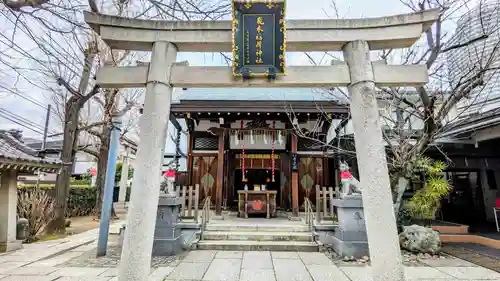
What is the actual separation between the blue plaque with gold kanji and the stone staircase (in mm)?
4693

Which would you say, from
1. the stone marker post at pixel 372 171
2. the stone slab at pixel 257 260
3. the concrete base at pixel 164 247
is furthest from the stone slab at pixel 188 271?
the stone marker post at pixel 372 171

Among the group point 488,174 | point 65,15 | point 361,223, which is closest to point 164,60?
point 65,15

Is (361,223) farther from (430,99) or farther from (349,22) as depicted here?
(349,22)

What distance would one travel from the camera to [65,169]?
8656mm

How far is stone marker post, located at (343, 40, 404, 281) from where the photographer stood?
11.1ft

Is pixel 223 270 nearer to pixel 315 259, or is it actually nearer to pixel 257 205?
pixel 315 259

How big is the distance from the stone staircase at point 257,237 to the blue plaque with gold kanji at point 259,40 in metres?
4.69

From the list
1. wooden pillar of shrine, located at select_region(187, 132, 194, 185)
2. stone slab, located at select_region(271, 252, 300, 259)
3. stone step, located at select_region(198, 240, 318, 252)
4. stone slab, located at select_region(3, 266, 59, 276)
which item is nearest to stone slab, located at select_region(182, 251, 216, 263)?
stone step, located at select_region(198, 240, 318, 252)

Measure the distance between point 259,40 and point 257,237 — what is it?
5.30 meters

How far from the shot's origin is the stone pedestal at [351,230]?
19.8 feet

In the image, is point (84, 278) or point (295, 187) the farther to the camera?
point (295, 187)

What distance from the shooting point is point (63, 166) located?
27.7 ft

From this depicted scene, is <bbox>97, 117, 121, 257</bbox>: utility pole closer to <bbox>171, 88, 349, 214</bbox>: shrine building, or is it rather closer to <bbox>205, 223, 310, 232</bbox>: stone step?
<bbox>205, 223, 310, 232</bbox>: stone step

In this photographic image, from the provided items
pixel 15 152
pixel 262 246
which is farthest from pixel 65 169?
pixel 262 246
